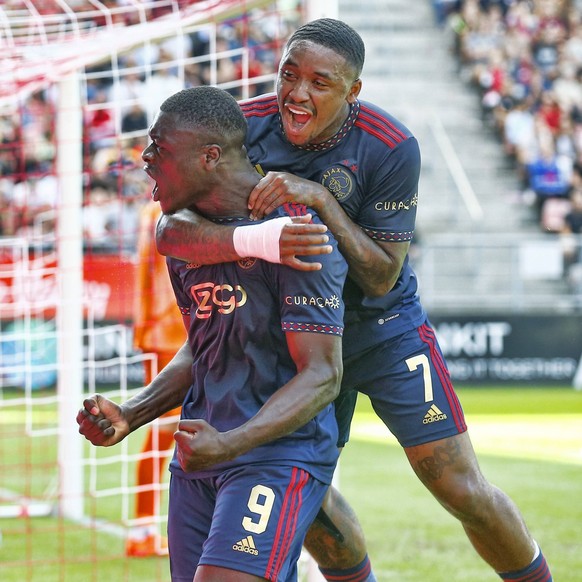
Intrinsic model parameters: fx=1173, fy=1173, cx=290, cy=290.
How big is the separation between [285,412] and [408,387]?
1.15 meters

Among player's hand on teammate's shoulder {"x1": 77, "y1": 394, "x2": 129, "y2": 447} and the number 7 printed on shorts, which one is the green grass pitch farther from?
player's hand on teammate's shoulder {"x1": 77, "y1": 394, "x2": 129, "y2": 447}

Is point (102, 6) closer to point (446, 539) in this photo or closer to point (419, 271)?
point (446, 539)

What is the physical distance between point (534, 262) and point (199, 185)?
1409 centimetres

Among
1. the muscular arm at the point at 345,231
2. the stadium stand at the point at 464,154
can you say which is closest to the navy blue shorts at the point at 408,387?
the muscular arm at the point at 345,231

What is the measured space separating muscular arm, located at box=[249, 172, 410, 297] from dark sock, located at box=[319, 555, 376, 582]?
1199mm

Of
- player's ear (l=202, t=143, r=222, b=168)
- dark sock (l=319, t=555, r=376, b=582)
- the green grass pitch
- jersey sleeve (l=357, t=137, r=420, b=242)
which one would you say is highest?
player's ear (l=202, t=143, r=222, b=168)

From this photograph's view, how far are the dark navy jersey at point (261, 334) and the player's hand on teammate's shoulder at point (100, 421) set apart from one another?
0.24 metres

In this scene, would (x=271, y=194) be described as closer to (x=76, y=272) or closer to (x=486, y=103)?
(x=76, y=272)

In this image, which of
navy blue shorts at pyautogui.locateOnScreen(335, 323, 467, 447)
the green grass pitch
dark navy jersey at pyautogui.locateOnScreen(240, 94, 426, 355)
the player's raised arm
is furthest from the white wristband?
the green grass pitch

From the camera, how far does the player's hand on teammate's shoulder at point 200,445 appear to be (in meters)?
3.12

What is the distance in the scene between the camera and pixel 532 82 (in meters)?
22.1

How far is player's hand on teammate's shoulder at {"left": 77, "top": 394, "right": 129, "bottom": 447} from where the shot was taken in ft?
11.7

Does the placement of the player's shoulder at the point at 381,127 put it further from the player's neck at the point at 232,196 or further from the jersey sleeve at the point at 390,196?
the player's neck at the point at 232,196

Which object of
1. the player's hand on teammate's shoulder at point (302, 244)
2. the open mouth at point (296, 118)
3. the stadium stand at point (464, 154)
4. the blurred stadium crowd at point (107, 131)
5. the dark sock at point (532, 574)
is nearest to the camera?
the player's hand on teammate's shoulder at point (302, 244)
